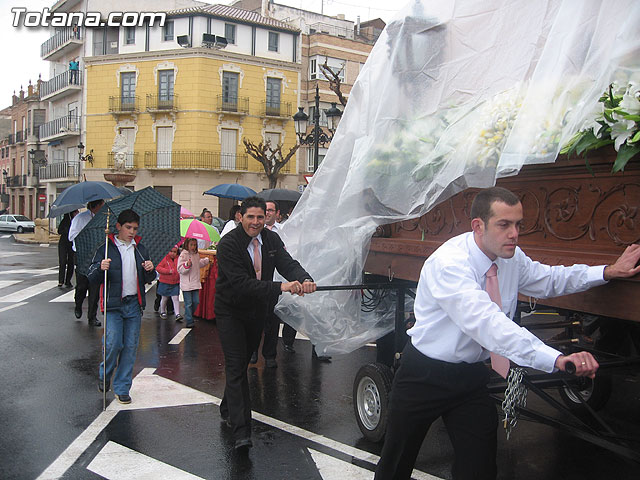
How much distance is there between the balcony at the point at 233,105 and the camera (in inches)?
1660

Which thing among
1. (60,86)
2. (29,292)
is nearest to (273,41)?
(60,86)

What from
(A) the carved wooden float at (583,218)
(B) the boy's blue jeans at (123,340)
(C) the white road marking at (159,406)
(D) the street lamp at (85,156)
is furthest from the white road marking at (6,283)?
(D) the street lamp at (85,156)

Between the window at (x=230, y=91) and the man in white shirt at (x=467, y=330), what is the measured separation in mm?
40557

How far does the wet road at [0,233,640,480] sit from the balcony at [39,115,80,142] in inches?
1616

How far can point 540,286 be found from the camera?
11.1 ft

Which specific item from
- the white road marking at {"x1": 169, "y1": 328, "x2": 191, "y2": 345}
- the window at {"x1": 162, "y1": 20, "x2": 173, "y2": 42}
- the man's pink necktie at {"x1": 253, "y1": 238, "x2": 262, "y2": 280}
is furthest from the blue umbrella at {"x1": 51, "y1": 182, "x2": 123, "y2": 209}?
the window at {"x1": 162, "y1": 20, "x2": 173, "y2": 42}

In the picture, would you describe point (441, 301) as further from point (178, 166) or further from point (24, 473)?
point (178, 166)

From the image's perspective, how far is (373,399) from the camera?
5.18 meters

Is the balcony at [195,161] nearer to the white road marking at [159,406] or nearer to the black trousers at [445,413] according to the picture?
the white road marking at [159,406]

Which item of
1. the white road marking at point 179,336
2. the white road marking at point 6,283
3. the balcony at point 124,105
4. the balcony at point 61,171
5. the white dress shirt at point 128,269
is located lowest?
the white road marking at point 6,283

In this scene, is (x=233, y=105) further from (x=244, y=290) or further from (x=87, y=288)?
(x=244, y=290)

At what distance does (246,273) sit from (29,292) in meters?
10.7

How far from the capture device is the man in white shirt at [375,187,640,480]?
9.69 ft

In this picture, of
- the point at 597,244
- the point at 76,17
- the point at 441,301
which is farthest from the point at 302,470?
the point at 76,17
